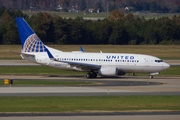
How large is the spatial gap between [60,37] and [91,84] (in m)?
72.0

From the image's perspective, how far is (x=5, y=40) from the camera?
398 feet

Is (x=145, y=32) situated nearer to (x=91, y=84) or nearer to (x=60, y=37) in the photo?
(x=60, y=37)

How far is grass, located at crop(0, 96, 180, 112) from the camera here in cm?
3750

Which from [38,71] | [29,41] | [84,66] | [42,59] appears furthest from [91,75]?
[38,71]

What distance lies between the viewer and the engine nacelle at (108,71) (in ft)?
199

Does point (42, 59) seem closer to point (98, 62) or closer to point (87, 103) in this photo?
point (98, 62)

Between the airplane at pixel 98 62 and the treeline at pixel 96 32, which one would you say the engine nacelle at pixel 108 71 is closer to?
the airplane at pixel 98 62

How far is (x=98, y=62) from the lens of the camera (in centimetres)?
6209

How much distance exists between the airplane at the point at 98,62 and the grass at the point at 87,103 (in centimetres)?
1789

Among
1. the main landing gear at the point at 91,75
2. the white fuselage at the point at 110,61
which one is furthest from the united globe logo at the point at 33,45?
the main landing gear at the point at 91,75

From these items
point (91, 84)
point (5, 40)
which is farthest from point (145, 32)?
point (91, 84)

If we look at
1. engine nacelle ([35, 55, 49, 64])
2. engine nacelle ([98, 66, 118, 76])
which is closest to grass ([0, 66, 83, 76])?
engine nacelle ([35, 55, 49, 64])

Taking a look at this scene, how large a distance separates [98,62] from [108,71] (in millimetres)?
2107

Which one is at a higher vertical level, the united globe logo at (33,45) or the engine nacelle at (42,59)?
Result: the united globe logo at (33,45)
